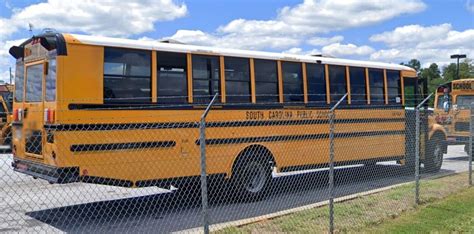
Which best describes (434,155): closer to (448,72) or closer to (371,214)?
(371,214)

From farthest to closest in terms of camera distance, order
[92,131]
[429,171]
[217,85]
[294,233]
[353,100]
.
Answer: [429,171] < [353,100] < [217,85] < [92,131] < [294,233]

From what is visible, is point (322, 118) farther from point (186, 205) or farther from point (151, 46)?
point (151, 46)

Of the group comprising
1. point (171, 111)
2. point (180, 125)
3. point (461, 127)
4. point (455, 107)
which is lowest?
point (461, 127)

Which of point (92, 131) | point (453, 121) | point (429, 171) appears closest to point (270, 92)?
point (92, 131)

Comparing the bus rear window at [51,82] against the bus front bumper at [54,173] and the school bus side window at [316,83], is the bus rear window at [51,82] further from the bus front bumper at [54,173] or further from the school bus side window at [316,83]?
the school bus side window at [316,83]

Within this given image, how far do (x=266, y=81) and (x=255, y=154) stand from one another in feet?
4.59

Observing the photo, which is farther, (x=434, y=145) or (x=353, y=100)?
(x=434, y=145)

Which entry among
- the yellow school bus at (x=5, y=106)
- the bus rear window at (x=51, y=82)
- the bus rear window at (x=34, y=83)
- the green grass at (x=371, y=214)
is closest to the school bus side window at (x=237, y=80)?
the green grass at (x=371, y=214)

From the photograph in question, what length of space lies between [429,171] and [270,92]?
231 inches

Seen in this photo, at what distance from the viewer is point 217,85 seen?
9.26 m

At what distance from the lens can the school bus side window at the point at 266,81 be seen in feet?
32.4

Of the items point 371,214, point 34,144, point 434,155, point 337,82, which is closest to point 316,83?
point 337,82

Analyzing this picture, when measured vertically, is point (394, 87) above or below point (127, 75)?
above

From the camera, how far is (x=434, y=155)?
13875 mm
